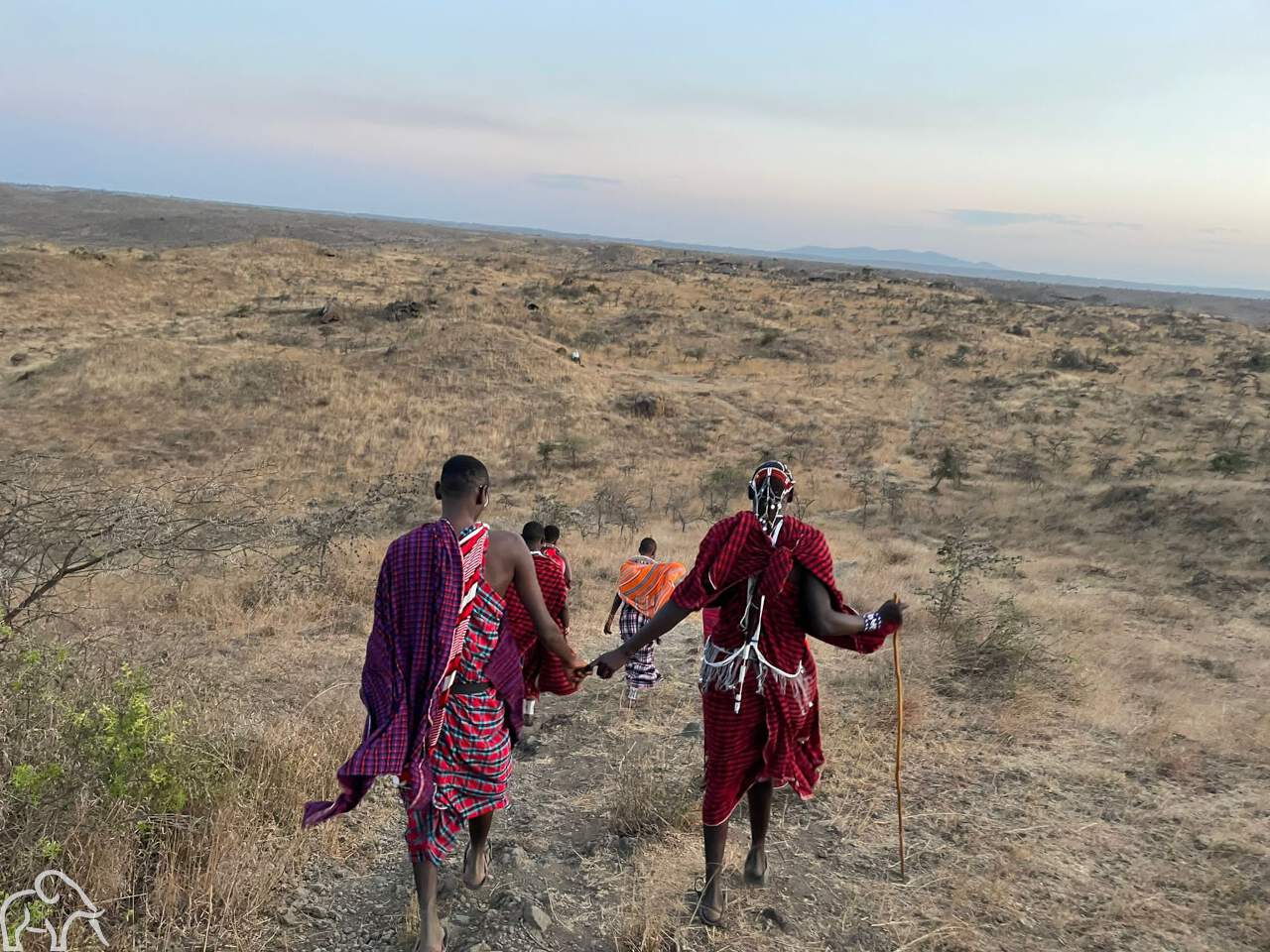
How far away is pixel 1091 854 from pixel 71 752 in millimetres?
4277

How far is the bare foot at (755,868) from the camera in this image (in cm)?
316

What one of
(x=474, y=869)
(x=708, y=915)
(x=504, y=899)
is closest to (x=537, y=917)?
(x=504, y=899)

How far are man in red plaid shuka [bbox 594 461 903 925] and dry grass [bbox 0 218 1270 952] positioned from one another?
57 cm

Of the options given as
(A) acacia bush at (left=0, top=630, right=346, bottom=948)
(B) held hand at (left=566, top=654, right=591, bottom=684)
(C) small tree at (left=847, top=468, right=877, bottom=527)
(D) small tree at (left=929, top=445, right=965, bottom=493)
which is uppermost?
(B) held hand at (left=566, top=654, right=591, bottom=684)

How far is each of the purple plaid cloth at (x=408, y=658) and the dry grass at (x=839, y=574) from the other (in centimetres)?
76

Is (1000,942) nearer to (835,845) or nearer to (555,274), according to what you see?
(835,845)

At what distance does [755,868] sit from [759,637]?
1.05 meters

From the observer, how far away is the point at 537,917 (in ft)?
9.34

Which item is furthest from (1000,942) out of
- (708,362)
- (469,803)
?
(708,362)

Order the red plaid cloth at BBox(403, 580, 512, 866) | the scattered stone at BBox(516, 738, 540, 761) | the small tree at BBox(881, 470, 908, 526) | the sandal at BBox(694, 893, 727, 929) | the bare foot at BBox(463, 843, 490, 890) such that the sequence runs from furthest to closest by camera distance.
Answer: the small tree at BBox(881, 470, 908, 526)
the scattered stone at BBox(516, 738, 540, 761)
the bare foot at BBox(463, 843, 490, 890)
the sandal at BBox(694, 893, 727, 929)
the red plaid cloth at BBox(403, 580, 512, 866)

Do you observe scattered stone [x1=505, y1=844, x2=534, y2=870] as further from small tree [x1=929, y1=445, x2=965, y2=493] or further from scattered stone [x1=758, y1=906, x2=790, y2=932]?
small tree [x1=929, y1=445, x2=965, y2=493]

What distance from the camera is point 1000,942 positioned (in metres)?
2.91

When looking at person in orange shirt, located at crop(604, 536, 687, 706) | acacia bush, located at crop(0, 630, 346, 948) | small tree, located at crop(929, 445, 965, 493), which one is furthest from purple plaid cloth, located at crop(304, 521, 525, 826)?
small tree, located at crop(929, 445, 965, 493)

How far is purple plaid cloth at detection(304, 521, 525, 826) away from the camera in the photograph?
253cm
